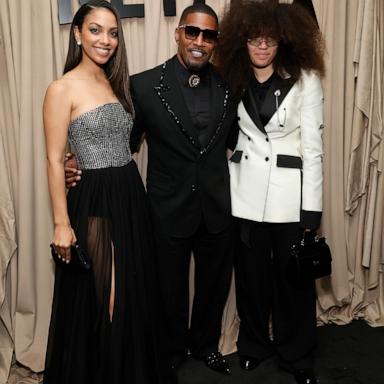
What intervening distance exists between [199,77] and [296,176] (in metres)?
0.65

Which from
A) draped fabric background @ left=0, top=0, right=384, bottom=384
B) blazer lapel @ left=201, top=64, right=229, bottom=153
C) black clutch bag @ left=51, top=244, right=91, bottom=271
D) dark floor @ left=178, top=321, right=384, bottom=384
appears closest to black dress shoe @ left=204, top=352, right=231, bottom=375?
dark floor @ left=178, top=321, right=384, bottom=384

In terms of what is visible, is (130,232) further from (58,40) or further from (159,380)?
(58,40)

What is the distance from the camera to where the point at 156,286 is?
2.16m

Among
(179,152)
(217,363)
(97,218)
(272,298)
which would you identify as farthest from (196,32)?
(217,363)

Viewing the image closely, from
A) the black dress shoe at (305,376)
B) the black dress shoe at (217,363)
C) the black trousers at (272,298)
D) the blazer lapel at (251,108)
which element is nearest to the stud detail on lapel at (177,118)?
the blazer lapel at (251,108)

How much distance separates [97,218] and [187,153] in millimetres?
514

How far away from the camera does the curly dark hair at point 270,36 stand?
7.03 ft

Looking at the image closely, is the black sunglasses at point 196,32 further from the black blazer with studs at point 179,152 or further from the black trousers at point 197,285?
the black trousers at point 197,285

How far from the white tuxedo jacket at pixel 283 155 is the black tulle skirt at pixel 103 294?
0.57 meters

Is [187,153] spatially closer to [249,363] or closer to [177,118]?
[177,118]

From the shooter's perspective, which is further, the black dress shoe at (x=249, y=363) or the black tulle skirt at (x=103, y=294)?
the black dress shoe at (x=249, y=363)

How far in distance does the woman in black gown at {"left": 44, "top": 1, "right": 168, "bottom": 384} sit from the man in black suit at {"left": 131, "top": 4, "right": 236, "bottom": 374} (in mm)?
183

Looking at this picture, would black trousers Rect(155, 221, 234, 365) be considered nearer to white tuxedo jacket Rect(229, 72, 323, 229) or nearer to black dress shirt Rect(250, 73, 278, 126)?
white tuxedo jacket Rect(229, 72, 323, 229)

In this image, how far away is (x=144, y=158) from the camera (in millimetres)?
2572
